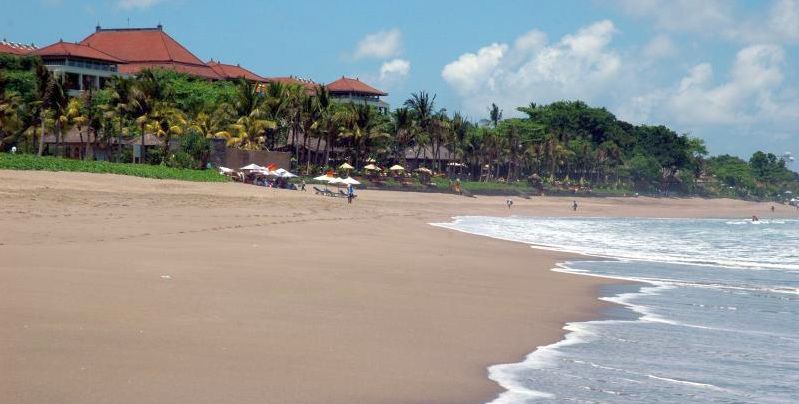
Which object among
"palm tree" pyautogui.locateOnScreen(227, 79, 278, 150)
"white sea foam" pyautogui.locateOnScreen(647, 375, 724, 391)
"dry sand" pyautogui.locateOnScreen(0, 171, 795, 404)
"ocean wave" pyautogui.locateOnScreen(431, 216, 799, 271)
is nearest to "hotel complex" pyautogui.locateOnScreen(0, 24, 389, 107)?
"palm tree" pyautogui.locateOnScreen(227, 79, 278, 150)

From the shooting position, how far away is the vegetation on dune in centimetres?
4672

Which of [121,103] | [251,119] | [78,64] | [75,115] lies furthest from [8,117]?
[78,64]

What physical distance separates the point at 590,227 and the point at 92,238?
27471 millimetres

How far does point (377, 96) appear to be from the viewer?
9888 cm

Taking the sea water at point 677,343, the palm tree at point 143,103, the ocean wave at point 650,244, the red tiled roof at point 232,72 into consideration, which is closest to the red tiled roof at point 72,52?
the red tiled roof at point 232,72

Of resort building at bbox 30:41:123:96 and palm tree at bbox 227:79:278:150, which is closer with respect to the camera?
palm tree at bbox 227:79:278:150

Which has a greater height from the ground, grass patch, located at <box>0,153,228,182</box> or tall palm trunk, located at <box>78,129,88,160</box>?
tall palm trunk, located at <box>78,129,88,160</box>

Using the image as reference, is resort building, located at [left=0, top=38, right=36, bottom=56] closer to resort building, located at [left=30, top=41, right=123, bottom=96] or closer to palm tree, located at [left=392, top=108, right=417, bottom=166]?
resort building, located at [left=30, top=41, right=123, bottom=96]

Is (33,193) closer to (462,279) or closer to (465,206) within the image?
(462,279)

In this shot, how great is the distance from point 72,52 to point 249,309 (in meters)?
62.1

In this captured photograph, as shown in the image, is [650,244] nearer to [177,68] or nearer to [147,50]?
[177,68]

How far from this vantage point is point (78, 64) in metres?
68.1

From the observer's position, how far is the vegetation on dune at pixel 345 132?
4672 cm

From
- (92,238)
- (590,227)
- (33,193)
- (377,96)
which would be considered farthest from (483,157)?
(92,238)
